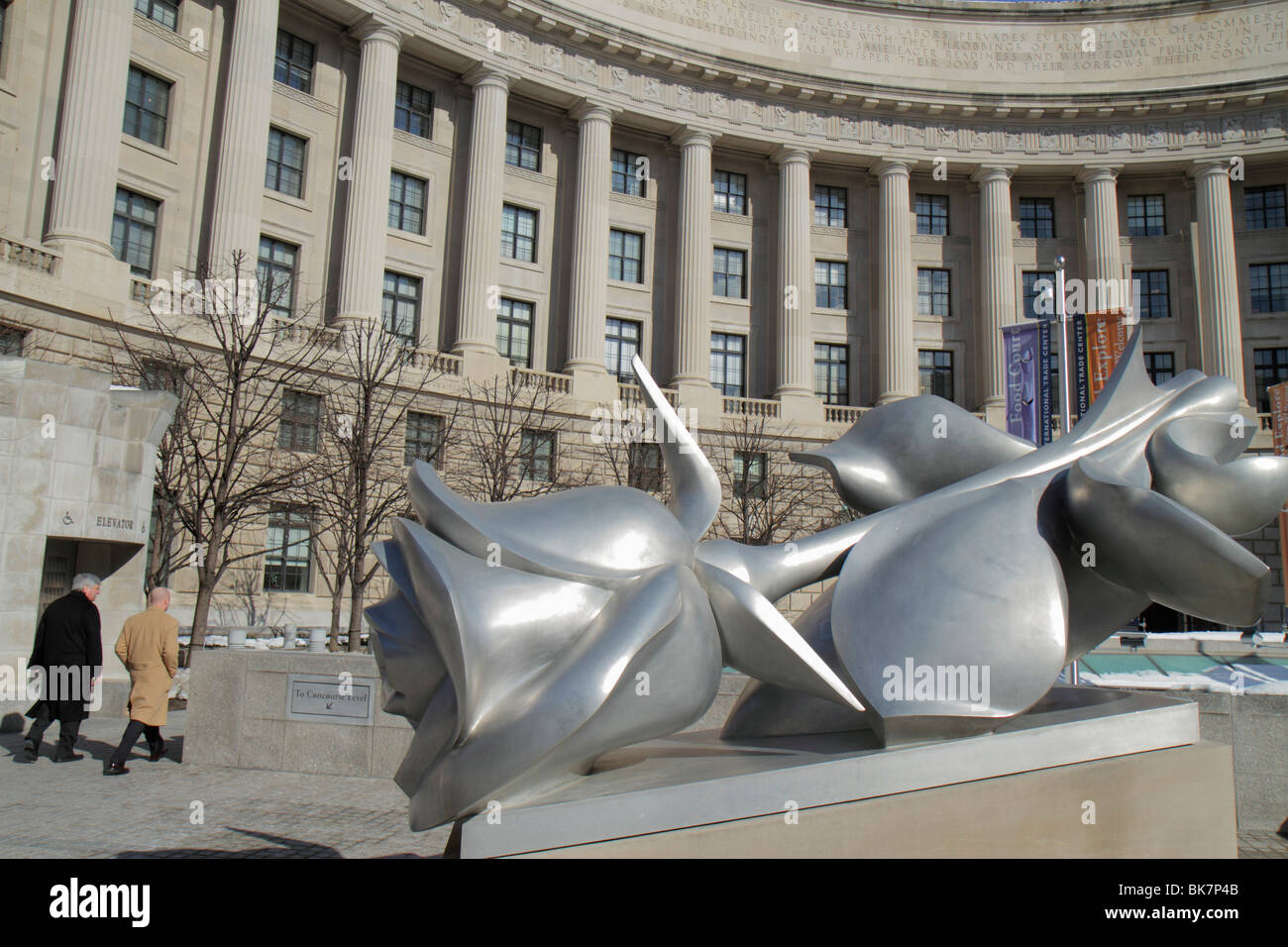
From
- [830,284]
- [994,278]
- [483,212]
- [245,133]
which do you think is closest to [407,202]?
[483,212]

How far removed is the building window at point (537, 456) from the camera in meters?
29.1

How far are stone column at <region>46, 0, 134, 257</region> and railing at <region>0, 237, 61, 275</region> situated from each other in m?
1.11

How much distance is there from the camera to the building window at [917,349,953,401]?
45812 mm

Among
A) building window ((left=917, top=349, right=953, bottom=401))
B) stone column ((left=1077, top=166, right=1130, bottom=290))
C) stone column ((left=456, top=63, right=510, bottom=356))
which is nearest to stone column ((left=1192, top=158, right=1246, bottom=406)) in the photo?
stone column ((left=1077, top=166, right=1130, bottom=290))

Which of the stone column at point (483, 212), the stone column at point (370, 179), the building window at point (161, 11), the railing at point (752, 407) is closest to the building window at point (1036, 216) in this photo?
the railing at point (752, 407)

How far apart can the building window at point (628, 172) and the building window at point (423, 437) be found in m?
16.6

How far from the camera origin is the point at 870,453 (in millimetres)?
5711

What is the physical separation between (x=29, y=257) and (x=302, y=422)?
8.22 metres

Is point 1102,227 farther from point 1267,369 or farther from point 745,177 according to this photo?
point 745,177

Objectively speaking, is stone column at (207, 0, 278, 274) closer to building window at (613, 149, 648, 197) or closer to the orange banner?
building window at (613, 149, 648, 197)
